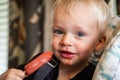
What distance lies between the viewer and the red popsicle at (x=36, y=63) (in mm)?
852

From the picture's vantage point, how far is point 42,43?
2193 millimetres

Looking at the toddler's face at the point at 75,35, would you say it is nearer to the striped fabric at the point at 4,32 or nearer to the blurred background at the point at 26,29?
the blurred background at the point at 26,29

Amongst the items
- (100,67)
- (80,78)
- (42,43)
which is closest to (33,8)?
(42,43)

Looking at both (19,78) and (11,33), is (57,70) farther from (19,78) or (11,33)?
(11,33)

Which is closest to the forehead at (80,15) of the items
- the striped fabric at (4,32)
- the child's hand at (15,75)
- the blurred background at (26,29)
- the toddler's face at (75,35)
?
the toddler's face at (75,35)

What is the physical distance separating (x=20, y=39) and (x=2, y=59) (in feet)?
1.21

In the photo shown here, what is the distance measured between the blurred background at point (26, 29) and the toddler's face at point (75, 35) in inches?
46.5

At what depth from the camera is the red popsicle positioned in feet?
2.79

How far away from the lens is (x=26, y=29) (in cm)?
219

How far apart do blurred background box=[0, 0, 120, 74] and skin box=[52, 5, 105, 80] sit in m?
1.17

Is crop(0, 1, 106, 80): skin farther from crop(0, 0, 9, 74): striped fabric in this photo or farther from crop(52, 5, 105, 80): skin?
crop(0, 0, 9, 74): striped fabric

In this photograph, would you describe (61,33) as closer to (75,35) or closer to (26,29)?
(75,35)

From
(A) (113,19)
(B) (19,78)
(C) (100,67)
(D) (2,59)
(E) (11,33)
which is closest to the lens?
(C) (100,67)

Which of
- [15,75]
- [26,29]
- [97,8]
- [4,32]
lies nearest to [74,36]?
[97,8]
